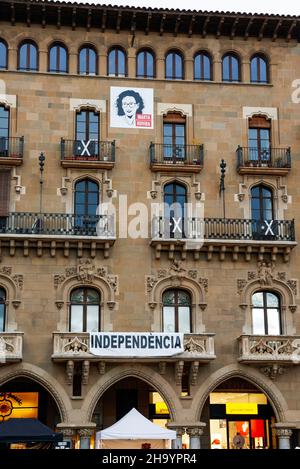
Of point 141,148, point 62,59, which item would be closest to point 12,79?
point 62,59

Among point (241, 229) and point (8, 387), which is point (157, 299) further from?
point (8, 387)

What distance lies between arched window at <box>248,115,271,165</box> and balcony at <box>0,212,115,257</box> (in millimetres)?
7642

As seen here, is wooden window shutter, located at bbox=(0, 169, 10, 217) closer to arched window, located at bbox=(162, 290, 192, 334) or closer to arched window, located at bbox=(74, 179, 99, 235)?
arched window, located at bbox=(74, 179, 99, 235)

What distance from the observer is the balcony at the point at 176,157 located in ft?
102

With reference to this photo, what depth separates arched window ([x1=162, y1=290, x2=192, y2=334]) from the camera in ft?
98.2

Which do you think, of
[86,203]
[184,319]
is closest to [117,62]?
[86,203]

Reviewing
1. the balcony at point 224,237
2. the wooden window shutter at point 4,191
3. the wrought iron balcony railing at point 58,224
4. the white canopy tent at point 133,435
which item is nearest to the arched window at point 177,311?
the balcony at point 224,237

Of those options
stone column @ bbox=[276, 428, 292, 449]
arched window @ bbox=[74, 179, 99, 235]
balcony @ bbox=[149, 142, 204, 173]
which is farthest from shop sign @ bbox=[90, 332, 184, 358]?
balcony @ bbox=[149, 142, 204, 173]

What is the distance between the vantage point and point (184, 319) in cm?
3016

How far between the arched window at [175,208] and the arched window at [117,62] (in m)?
5.91

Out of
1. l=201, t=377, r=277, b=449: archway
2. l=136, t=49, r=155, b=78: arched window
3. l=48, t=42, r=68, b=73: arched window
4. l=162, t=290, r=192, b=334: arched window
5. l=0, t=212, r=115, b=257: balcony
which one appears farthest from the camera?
l=136, t=49, r=155, b=78: arched window

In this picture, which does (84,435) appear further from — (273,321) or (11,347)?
(273,321)
